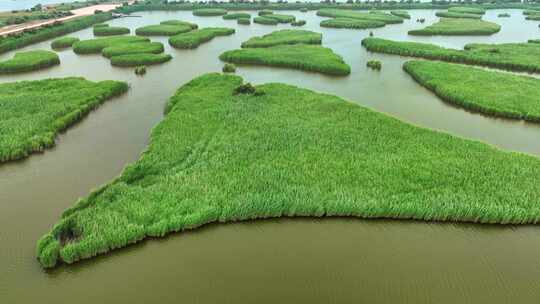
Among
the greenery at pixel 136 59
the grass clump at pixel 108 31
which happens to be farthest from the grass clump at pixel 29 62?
the grass clump at pixel 108 31

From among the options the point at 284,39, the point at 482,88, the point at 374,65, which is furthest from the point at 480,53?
the point at 284,39

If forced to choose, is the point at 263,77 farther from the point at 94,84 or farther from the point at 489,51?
the point at 489,51

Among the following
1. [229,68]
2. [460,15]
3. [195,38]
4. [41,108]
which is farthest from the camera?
[460,15]

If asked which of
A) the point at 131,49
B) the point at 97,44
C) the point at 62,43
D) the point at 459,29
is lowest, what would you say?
the point at 131,49

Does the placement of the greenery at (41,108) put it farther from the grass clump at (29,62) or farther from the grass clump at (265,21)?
the grass clump at (265,21)

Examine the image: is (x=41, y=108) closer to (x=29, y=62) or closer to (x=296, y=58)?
(x=29, y=62)

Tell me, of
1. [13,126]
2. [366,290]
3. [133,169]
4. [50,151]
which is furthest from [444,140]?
[13,126]
